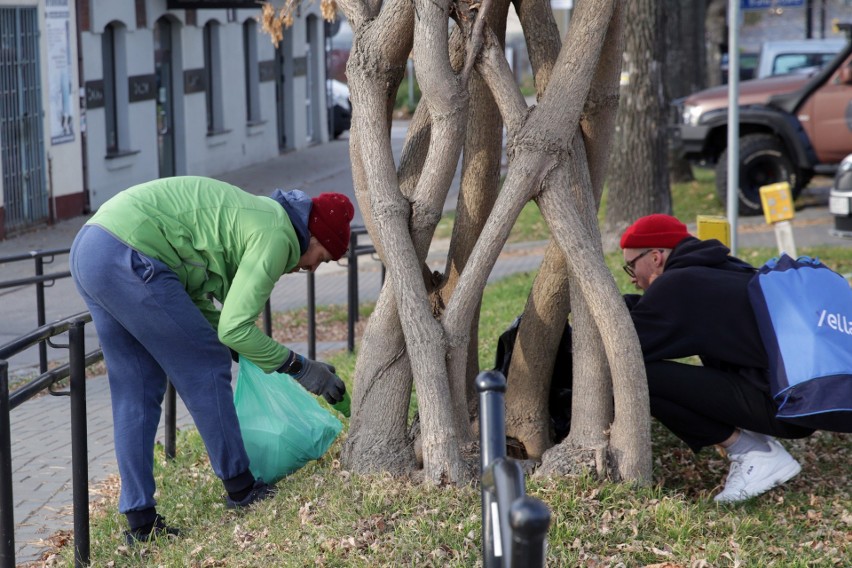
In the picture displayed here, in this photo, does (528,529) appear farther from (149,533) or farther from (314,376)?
(149,533)

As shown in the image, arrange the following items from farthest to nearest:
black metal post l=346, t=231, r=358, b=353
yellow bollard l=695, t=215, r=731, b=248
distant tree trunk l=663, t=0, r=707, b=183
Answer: distant tree trunk l=663, t=0, r=707, b=183, black metal post l=346, t=231, r=358, b=353, yellow bollard l=695, t=215, r=731, b=248

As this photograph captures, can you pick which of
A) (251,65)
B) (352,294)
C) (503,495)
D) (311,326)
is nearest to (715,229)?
(311,326)

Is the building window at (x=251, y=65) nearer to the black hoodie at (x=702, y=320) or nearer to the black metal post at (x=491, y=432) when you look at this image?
the black hoodie at (x=702, y=320)

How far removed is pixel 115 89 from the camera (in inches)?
675

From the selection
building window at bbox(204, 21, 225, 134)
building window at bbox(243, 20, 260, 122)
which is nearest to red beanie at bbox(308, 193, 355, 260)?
building window at bbox(204, 21, 225, 134)

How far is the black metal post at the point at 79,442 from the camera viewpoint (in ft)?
13.3

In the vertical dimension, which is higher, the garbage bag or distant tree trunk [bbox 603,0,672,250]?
distant tree trunk [bbox 603,0,672,250]

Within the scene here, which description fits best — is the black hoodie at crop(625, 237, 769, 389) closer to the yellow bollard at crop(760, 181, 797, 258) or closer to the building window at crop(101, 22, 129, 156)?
the yellow bollard at crop(760, 181, 797, 258)

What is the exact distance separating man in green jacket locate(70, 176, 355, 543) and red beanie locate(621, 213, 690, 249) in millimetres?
1239

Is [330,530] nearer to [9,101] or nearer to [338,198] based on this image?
[338,198]

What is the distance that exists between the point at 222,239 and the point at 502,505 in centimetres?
205

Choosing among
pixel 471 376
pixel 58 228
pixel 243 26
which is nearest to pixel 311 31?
pixel 243 26

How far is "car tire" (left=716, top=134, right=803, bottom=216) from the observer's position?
15094mm

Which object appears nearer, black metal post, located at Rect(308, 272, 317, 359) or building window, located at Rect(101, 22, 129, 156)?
black metal post, located at Rect(308, 272, 317, 359)
